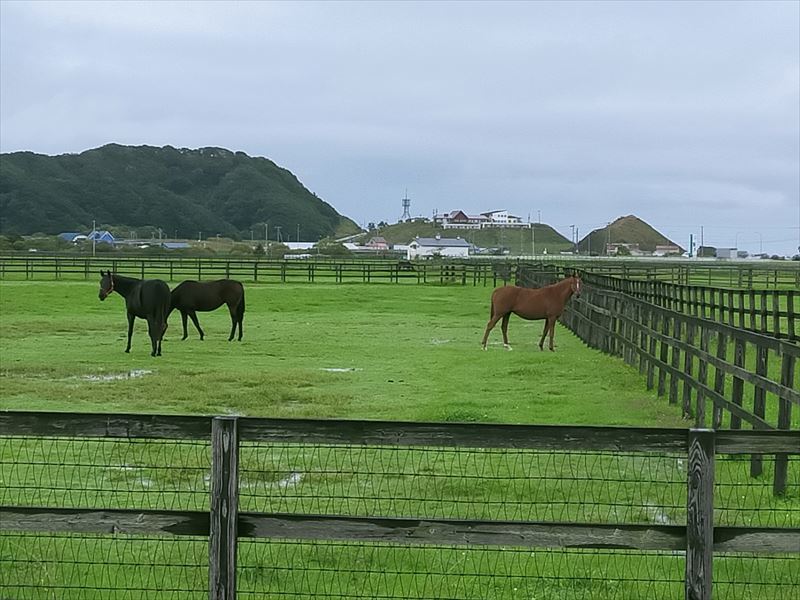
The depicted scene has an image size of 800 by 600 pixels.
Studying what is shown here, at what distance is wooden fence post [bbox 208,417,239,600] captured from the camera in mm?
5023

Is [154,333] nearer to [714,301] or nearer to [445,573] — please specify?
[714,301]

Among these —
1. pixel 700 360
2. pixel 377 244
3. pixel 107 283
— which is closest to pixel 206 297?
pixel 107 283

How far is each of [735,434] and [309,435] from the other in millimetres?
1940

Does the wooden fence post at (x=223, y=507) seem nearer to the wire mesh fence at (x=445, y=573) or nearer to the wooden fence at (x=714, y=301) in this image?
the wire mesh fence at (x=445, y=573)

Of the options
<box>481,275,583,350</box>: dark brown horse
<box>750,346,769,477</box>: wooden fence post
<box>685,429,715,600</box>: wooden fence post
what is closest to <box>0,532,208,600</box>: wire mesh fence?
<box>685,429,715,600</box>: wooden fence post

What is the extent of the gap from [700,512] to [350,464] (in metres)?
4.71

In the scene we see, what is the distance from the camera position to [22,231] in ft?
599

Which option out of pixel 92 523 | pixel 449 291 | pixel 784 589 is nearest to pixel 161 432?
pixel 92 523

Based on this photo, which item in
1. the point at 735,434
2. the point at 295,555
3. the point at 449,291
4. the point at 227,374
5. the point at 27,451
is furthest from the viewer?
the point at 449,291

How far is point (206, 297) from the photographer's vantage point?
945 inches

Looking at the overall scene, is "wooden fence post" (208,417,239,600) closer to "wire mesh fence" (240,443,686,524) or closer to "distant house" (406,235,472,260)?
"wire mesh fence" (240,443,686,524)

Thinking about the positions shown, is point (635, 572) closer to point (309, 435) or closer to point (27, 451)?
point (309, 435)

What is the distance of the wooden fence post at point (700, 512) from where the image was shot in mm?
4926

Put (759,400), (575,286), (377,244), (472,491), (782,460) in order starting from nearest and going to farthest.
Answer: (782,460), (472,491), (759,400), (575,286), (377,244)
